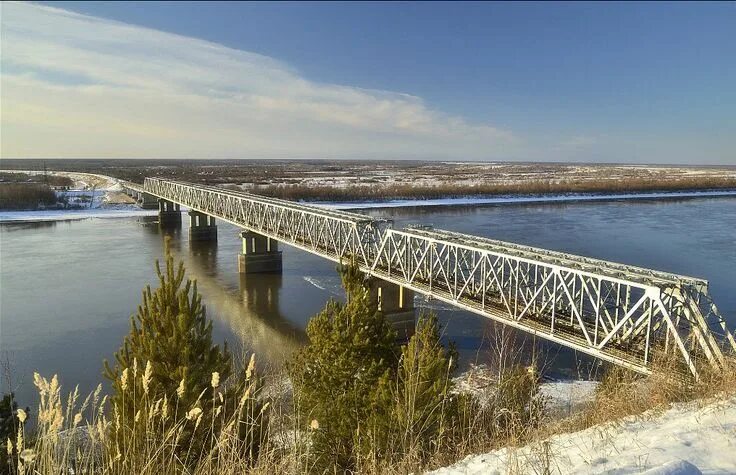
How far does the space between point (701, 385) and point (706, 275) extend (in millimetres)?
27662

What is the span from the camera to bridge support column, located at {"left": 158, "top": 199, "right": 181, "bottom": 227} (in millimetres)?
62731

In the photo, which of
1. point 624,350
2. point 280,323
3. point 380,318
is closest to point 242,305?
point 280,323

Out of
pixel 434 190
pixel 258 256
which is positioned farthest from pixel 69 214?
pixel 434 190

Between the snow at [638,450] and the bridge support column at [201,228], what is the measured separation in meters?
48.6

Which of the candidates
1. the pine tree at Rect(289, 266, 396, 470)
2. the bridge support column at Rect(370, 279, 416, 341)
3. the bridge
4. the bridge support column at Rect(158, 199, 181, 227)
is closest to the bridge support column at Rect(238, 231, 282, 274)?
the bridge

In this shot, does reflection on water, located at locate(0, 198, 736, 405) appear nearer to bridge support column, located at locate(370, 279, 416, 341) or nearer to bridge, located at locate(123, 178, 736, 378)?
bridge support column, located at locate(370, 279, 416, 341)

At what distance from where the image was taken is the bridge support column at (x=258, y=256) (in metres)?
36.3

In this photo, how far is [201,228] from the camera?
50688 mm

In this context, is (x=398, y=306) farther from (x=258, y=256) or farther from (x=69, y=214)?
(x=69, y=214)

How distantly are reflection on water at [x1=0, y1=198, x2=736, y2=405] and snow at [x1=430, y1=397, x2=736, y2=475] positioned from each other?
9.55 meters

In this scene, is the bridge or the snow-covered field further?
the snow-covered field

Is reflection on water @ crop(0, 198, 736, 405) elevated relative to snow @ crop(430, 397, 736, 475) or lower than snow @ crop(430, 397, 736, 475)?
lower

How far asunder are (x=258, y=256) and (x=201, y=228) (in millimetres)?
16802

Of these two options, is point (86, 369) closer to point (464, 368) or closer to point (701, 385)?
point (464, 368)
